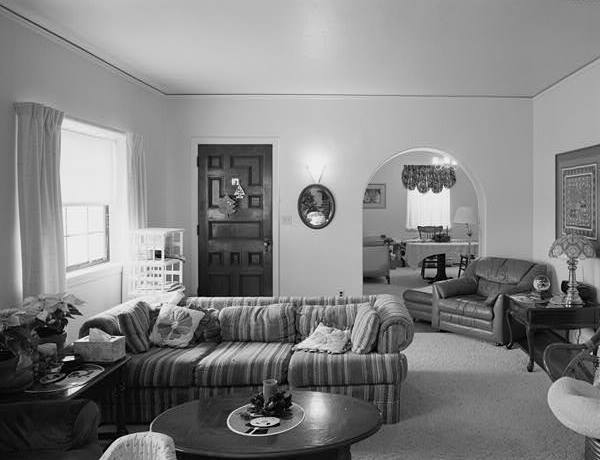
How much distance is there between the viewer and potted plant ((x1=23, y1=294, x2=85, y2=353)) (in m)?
3.44

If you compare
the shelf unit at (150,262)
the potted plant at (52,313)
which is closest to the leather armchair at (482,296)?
the shelf unit at (150,262)

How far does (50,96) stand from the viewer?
4.49 meters

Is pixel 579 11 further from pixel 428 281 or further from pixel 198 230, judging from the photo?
pixel 428 281

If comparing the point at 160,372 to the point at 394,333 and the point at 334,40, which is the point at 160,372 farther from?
the point at 334,40

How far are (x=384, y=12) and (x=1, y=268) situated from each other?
3.09 m

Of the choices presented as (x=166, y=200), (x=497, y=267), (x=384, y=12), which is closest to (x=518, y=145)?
(x=497, y=267)

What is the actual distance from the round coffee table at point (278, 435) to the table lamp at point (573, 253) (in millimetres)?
3007

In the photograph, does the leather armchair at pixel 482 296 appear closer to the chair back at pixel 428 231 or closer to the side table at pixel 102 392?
the side table at pixel 102 392

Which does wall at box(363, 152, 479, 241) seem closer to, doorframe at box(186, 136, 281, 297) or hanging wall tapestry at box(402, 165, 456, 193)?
hanging wall tapestry at box(402, 165, 456, 193)

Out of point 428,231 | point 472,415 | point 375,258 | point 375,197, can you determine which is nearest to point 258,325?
point 472,415

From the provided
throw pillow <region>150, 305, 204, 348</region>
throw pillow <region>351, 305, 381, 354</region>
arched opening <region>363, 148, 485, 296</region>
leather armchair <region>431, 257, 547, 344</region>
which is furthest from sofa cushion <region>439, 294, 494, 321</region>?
arched opening <region>363, 148, 485, 296</region>

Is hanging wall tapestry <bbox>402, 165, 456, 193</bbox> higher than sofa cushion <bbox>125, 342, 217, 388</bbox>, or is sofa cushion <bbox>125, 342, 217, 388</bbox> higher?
hanging wall tapestry <bbox>402, 165, 456, 193</bbox>

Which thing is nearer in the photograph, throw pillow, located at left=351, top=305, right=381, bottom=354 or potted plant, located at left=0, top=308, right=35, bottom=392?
potted plant, located at left=0, top=308, right=35, bottom=392

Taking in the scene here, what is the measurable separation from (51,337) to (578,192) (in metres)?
4.99
